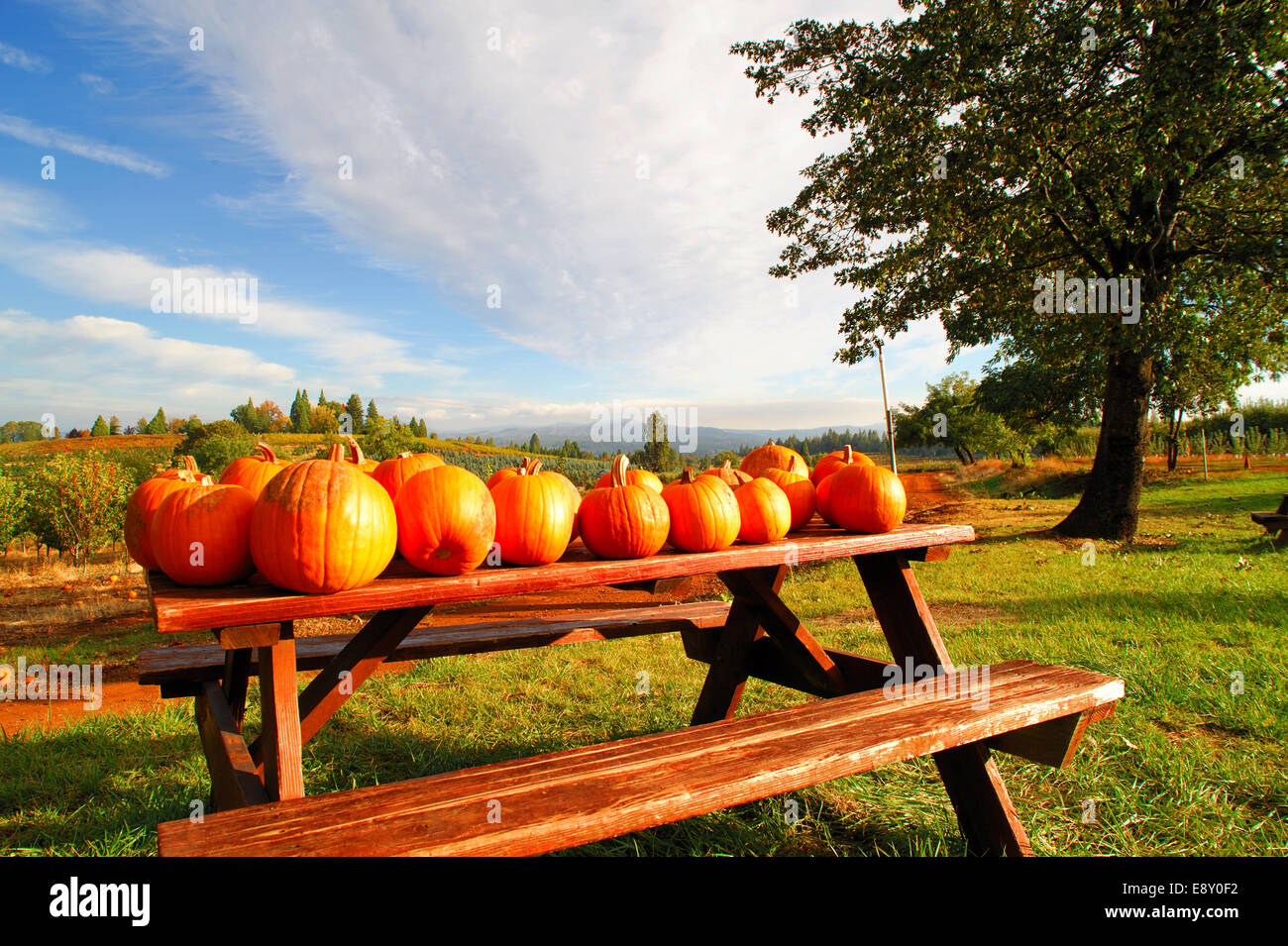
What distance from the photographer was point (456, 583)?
1.92 m

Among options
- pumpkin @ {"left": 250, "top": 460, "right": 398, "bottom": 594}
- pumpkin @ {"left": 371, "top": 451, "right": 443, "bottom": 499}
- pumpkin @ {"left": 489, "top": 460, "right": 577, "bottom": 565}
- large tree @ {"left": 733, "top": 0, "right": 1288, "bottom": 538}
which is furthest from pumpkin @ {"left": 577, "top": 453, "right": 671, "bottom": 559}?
large tree @ {"left": 733, "top": 0, "right": 1288, "bottom": 538}

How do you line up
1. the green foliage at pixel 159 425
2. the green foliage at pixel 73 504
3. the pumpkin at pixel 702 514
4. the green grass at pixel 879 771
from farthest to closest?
1. the green foliage at pixel 159 425
2. the green foliage at pixel 73 504
3. the green grass at pixel 879 771
4. the pumpkin at pixel 702 514

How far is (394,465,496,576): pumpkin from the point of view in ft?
6.45

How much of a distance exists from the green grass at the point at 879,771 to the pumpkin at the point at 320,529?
1.66 m

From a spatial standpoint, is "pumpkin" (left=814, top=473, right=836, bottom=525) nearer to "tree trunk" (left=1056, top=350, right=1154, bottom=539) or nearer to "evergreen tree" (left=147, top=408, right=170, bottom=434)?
"tree trunk" (left=1056, top=350, right=1154, bottom=539)

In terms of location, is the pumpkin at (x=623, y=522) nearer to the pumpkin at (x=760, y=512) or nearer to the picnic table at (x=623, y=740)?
the picnic table at (x=623, y=740)

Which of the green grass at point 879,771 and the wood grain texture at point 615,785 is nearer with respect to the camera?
the wood grain texture at point 615,785

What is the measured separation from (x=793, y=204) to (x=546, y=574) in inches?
495

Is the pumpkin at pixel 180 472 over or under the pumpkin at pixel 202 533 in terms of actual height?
over

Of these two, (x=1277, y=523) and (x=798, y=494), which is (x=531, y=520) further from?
(x=1277, y=523)

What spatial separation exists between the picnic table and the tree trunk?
10.1 metres

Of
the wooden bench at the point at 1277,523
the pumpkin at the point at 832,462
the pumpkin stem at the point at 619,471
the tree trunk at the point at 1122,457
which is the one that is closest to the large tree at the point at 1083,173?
the tree trunk at the point at 1122,457

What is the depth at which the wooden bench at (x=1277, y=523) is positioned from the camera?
9039mm
